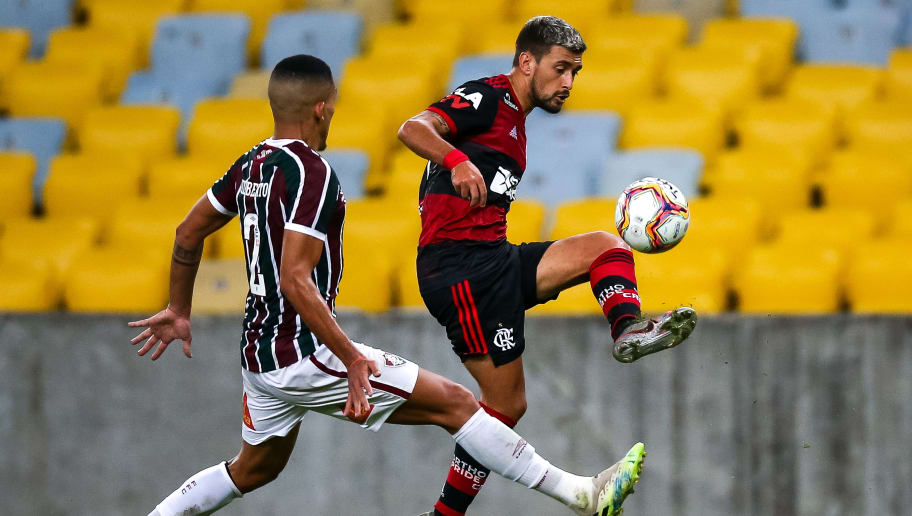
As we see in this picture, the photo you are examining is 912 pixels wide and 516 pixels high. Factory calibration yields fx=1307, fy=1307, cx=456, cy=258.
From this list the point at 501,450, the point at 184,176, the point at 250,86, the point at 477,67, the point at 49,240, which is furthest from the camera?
the point at 250,86

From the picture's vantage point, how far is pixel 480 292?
225 inches

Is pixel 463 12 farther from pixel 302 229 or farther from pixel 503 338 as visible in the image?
pixel 302 229

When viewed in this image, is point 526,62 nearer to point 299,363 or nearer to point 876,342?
point 299,363

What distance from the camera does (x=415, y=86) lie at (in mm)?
9758

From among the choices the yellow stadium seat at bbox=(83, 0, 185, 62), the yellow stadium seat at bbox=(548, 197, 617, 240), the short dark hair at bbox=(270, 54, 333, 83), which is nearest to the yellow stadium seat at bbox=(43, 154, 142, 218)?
the yellow stadium seat at bbox=(83, 0, 185, 62)

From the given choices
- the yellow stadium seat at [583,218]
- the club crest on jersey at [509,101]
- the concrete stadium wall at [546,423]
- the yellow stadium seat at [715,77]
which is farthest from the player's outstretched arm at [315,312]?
the yellow stadium seat at [715,77]

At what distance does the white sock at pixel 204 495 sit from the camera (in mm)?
5586

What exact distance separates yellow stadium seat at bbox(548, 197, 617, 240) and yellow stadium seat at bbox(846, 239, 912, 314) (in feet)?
4.78

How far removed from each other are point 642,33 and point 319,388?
18.5ft

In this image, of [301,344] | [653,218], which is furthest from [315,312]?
[653,218]

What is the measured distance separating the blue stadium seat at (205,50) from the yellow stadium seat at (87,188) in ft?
4.74

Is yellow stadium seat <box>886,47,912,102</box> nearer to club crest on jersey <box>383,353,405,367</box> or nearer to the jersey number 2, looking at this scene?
club crest on jersey <box>383,353,405,367</box>

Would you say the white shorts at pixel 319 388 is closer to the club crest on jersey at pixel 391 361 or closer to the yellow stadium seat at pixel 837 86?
the club crest on jersey at pixel 391 361

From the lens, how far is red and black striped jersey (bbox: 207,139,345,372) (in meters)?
4.89
